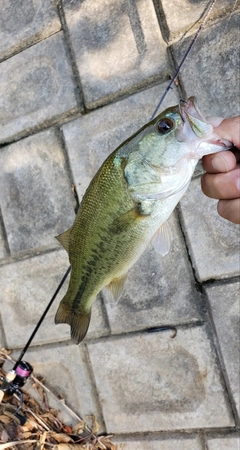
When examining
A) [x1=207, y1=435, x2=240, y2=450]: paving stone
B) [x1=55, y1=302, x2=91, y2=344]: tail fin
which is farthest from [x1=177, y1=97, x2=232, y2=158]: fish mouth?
[x1=207, y1=435, x2=240, y2=450]: paving stone

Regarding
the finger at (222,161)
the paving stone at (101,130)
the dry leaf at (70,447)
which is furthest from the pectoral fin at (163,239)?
the dry leaf at (70,447)

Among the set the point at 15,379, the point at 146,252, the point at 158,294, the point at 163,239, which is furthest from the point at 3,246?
the point at 163,239

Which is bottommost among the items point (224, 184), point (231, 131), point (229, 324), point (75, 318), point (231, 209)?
point (229, 324)

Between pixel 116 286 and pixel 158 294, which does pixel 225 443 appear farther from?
pixel 116 286

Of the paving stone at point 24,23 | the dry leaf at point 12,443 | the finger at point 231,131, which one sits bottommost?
the dry leaf at point 12,443

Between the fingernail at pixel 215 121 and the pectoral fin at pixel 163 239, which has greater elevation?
the fingernail at pixel 215 121

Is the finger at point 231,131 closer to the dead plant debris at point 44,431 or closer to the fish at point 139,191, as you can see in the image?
the fish at point 139,191
